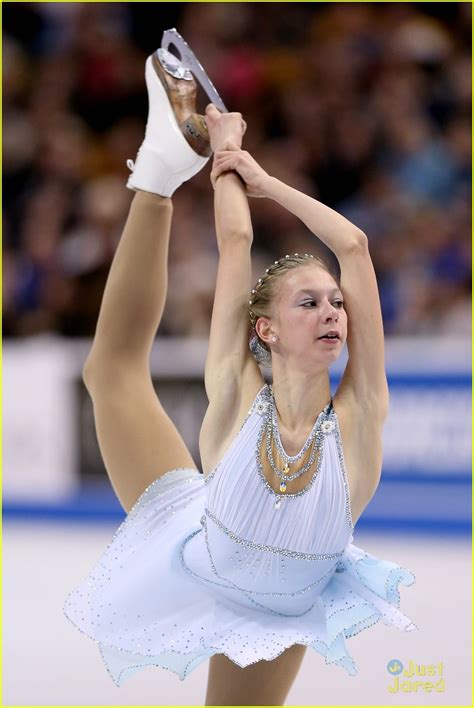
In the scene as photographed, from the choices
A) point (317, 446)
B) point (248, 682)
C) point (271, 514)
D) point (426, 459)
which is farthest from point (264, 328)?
point (426, 459)

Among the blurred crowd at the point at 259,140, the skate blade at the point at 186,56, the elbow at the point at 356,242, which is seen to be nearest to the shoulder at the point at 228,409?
the elbow at the point at 356,242

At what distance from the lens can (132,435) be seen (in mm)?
2723

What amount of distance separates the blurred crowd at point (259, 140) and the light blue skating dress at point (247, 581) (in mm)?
3565

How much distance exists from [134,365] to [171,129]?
0.62m

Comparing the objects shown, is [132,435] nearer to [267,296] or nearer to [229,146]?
[267,296]

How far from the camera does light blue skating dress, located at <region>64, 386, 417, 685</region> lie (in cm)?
230

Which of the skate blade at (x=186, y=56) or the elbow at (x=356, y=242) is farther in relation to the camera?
the skate blade at (x=186, y=56)

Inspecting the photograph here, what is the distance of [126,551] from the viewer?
2.59 meters

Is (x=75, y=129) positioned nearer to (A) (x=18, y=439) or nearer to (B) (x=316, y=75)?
(B) (x=316, y=75)

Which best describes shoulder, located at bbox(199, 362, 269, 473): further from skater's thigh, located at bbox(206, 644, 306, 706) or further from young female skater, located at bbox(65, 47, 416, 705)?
skater's thigh, located at bbox(206, 644, 306, 706)

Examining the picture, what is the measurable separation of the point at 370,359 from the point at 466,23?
5402mm

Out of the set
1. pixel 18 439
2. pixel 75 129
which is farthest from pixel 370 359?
pixel 75 129

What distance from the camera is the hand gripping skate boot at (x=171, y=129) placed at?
2729 millimetres

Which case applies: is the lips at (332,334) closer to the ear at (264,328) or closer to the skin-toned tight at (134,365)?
the ear at (264,328)
